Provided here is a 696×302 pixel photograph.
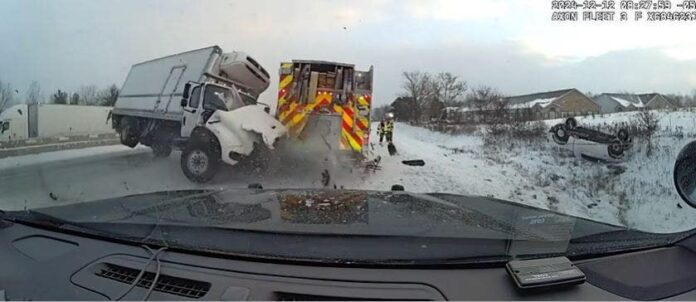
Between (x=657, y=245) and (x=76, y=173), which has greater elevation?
(x=657, y=245)

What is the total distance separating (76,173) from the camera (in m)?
4.34

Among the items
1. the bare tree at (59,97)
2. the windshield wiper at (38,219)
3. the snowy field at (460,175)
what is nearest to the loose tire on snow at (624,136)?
the snowy field at (460,175)

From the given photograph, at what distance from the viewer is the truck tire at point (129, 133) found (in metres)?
4.82

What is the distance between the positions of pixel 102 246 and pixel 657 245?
7.48ft

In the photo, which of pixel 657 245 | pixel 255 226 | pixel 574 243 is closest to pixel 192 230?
pixel 255 226

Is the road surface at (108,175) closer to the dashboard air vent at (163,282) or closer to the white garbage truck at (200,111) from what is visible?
the white garbage truck at (200,111)

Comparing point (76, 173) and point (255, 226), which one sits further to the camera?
point (76, 173)

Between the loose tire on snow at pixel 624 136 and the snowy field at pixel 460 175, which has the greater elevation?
the loose tire on snow at pixel 624 136

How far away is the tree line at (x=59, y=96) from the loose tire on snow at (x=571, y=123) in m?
5.43

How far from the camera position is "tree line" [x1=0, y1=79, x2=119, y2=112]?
3.74 metres

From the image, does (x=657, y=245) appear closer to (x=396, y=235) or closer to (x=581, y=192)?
(x=396, y=235)

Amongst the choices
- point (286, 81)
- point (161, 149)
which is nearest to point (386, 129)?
point (286, 81)

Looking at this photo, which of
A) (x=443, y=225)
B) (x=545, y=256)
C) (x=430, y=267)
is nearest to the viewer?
(x=430, y=267)

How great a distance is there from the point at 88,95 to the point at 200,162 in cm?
131
